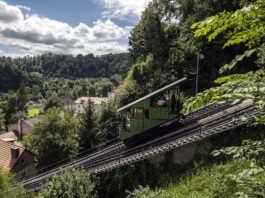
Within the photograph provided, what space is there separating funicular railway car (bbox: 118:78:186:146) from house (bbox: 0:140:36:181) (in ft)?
58.0

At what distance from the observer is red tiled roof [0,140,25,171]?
32.3 metres

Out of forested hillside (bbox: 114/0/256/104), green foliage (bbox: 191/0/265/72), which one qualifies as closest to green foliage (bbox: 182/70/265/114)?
green foliage (bbox: 191/0/265/72)

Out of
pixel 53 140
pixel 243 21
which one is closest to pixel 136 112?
pixel 53 140

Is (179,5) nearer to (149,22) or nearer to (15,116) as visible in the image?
(149,22)

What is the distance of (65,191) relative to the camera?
1366cm

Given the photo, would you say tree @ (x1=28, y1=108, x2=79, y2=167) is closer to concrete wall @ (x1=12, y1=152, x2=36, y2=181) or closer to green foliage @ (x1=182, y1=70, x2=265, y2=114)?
concrete wall @ (x1=12, y1=152, x2=36, y2=181)

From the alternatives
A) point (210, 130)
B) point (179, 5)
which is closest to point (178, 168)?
point (210, 130)

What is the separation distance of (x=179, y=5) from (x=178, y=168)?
25.7 metres

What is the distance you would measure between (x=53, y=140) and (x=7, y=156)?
9766 mm

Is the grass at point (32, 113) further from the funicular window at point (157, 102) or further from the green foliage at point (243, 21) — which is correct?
the green foliage at point (243, 21)

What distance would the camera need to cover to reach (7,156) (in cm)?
3328

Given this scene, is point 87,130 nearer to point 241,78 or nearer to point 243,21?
point 241,78

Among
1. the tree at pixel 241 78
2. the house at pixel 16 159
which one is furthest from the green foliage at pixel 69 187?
the house at pixel 16 159

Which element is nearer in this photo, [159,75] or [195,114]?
[195,114]
